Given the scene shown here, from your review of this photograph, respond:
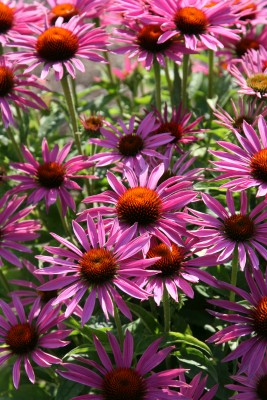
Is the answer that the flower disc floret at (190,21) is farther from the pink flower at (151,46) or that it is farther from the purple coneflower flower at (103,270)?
the purple coneflower flower at (103,270)

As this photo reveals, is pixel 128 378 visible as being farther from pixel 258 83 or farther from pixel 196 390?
pixel 258 83

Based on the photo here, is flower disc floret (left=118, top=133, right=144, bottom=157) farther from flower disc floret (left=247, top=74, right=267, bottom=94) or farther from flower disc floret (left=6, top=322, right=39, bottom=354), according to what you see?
flower disc floret (left=6, top=322, right=39, bottom=354)

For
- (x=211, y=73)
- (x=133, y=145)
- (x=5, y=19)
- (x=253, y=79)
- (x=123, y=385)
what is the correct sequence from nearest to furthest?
(x=123, y=385) < (x=133, y=145) < (x=253, y=79) < (x=5, y=19) < (x=211, y=73)

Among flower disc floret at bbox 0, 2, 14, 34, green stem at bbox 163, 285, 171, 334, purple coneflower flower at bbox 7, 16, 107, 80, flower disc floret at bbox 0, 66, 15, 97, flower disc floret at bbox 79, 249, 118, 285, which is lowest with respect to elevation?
green stem at bbox 163, 285, 171, 334

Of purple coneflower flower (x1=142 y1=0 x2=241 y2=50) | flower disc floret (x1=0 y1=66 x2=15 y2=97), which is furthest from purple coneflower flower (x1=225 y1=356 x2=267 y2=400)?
flower disc floret (x1=0 y1=66 x2=15 y2=97)

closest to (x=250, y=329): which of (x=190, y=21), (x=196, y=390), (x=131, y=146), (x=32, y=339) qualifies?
(x=196, y=390)

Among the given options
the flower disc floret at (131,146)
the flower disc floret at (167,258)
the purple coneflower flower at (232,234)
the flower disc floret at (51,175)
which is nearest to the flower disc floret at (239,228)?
the purple coneflower flower at (232,234)
